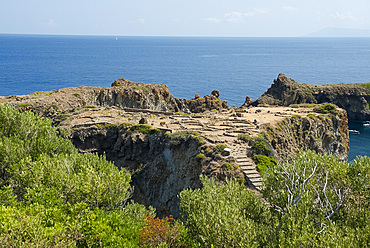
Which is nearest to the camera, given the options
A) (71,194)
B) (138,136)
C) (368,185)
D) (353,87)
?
(368,185)

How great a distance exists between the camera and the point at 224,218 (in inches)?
856

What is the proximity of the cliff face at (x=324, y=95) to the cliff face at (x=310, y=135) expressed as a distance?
47.3m

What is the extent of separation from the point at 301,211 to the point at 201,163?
88.2ft

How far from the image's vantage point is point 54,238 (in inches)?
838

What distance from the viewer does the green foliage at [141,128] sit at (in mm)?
62438

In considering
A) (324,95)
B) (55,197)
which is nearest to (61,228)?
(55,197)

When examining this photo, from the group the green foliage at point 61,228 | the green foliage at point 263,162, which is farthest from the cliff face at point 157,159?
the green foliage at point 61,228

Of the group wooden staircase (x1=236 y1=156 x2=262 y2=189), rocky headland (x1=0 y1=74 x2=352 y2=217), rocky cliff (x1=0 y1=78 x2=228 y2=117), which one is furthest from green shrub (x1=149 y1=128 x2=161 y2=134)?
rocky cliff (x1=0 y1=78 x2=228 y2=117)

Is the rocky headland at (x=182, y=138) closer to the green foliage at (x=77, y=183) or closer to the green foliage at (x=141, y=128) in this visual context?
the green foliage at (x=141, y=128)

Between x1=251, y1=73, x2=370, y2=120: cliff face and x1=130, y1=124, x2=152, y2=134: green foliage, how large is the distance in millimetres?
81407

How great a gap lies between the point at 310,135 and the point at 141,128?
36.2m

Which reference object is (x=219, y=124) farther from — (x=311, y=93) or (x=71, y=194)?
(x=311, y=93)

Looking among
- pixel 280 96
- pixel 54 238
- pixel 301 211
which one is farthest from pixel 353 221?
pixel 280 96

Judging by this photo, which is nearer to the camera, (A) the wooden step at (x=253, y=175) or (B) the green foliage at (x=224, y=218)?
(B) the green foliage at (x=224, y=218)
